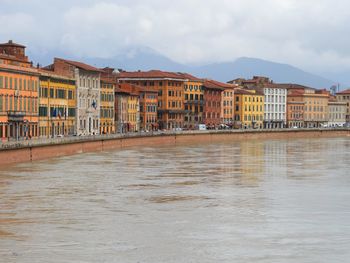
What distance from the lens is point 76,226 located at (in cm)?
3472

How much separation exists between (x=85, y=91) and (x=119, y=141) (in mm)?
16023

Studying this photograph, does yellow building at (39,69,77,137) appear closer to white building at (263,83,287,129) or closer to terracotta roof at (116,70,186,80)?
terracotta roof at (116,70,186,80)

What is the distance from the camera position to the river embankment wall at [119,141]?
2555 inches

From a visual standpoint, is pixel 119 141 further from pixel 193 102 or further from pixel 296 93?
pixel 296 93

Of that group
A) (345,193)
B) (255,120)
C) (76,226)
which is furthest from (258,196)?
(255,120)

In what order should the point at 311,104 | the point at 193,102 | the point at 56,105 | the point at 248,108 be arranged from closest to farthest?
1. the point at 56,105
2. the point at 193,102
3. the point at 248,108
4. the point at 311,104

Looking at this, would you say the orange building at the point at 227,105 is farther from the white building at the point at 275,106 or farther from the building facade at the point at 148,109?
the building facade at the point at 148,109

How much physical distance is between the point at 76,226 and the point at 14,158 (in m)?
29.6

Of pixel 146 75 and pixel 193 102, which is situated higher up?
pixel 146 75

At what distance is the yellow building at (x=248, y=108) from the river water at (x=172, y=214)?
104m

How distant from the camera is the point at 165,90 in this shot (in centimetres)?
14225

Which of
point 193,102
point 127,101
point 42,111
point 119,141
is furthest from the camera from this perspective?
point 193,102

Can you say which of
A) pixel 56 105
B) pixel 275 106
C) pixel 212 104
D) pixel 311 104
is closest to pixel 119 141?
pixel 56 105

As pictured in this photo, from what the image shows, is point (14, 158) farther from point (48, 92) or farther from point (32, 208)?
point (48, 92)
